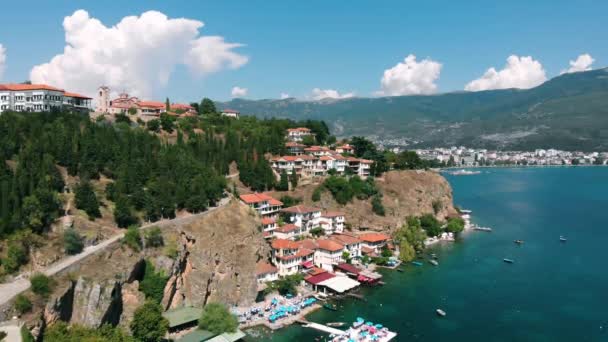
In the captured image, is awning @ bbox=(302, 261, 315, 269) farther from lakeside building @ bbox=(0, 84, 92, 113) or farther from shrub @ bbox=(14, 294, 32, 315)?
lakeside building @ bbox=(0, 84, 92, 113)

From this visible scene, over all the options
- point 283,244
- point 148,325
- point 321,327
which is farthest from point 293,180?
point 148,325

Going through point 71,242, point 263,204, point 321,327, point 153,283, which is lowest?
point 321,327

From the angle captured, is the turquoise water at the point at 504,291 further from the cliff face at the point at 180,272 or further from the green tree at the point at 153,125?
the green tree at the point at 153,125

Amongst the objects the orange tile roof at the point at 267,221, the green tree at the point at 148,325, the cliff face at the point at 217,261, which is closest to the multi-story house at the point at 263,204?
the orange tile roof at the point at 267,221

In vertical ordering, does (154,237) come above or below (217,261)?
above

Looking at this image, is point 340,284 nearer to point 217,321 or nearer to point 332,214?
point 217,321
